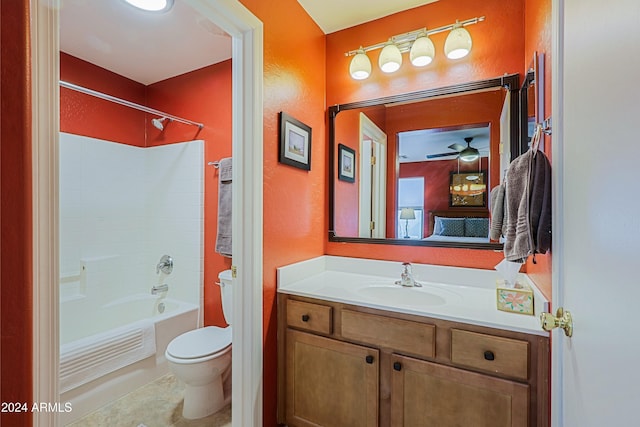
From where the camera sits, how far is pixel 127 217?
8.28 ft

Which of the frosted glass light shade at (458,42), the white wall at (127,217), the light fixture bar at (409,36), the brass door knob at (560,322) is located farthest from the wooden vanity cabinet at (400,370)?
the light fixture bar at (409,36)

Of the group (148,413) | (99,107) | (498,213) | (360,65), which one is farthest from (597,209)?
(99,107)

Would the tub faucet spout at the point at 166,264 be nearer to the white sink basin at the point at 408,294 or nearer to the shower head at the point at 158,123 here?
the shower head at the point at 158,123

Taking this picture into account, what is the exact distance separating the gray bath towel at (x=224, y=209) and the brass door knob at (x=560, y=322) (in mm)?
1820

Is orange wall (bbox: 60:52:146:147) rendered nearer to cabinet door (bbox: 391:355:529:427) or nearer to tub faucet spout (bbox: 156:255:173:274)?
tub faucet spout (bbox: 156:255:173:274)

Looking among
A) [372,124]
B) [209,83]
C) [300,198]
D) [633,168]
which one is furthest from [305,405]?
[209,83]

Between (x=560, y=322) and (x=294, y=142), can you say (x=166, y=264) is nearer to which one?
(x=294, y=142)

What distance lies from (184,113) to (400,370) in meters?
2.47

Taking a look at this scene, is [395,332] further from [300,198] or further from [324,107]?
[324,107]

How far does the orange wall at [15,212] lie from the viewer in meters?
0.66

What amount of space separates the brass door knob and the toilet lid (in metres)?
1.63

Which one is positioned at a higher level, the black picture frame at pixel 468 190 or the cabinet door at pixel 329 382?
the black picture frame at pixel 468 190

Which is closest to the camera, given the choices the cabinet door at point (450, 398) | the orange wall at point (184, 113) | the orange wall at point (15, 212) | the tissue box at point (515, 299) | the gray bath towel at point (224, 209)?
the orange wall at point (15, 212)

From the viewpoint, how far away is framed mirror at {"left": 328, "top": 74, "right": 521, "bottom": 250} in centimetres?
159
